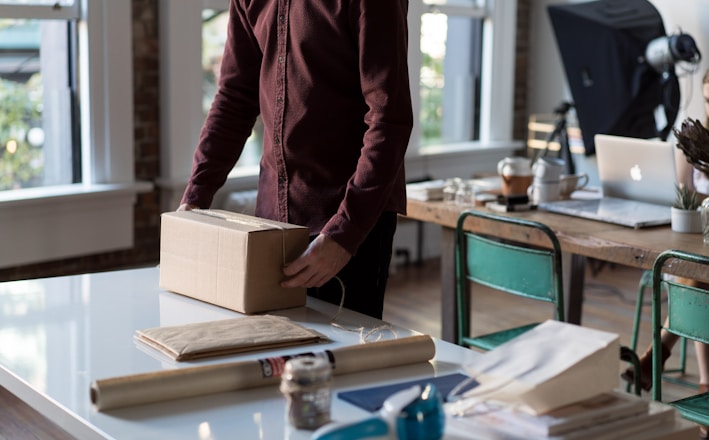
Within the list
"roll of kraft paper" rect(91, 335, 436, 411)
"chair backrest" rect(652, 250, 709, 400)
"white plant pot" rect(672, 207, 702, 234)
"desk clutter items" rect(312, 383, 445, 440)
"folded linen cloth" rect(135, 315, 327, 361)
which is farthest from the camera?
"white plant pot" rect(672, 207, 702, 234)

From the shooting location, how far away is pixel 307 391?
1397 mm

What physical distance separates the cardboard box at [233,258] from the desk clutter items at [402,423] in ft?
2.33

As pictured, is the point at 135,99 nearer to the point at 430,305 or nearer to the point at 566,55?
the point at 430,305

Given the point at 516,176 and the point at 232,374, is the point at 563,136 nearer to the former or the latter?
the point at 516,176

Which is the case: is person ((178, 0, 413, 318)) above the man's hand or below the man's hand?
above

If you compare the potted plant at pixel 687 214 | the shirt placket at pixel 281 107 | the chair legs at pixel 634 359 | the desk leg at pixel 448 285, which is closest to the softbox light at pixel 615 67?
the desk leg at pixel 448 285

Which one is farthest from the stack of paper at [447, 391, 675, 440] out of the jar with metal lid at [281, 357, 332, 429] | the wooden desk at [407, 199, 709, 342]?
the wooden desk at [407, 199, 709, 342]

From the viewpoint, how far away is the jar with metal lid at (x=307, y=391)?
4.57 feet

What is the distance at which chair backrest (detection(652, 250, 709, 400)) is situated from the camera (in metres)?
2.51

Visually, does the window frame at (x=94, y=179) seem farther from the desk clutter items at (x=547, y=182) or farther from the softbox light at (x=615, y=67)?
the softbox light at (x=615, y=67)

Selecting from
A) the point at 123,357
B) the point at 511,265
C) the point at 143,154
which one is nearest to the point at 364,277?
the point at 123,357

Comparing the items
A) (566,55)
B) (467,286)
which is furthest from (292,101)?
(566,55)

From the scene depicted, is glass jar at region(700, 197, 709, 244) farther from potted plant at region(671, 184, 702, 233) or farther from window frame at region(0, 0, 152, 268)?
window frame at region(0, 0, 152, 268)

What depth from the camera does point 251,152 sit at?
5.37m
